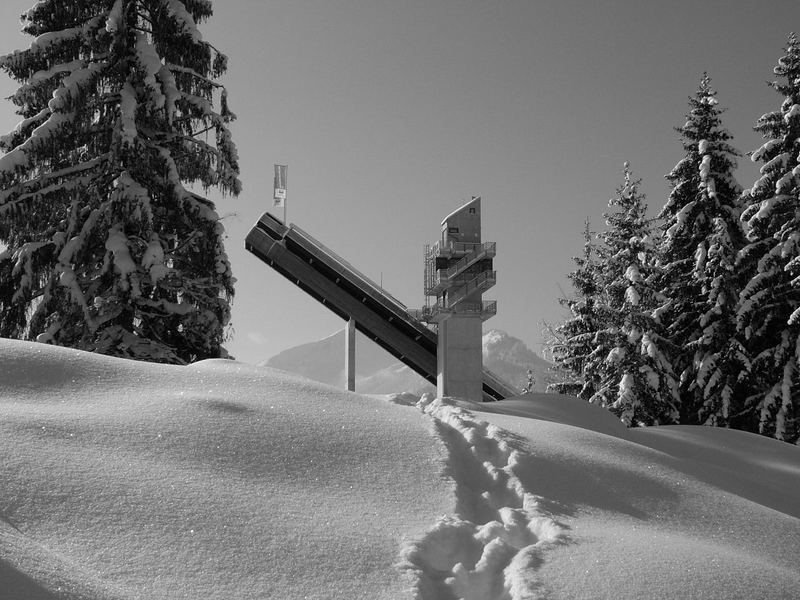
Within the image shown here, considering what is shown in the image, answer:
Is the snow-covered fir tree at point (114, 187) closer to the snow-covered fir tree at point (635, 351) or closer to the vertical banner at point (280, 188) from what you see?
the vertical banner at point (280, 188)

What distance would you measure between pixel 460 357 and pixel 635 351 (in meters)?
5.70

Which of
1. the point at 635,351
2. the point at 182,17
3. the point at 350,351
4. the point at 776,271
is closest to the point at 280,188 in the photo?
the point at 350,351

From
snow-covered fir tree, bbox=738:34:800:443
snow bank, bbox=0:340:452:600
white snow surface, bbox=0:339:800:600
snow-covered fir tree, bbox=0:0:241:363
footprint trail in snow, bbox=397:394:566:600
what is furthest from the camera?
snow-covered fir tree, bbox=738:34:800:443

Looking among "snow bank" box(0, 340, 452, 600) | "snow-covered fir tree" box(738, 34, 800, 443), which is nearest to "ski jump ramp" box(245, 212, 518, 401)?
"snow-covered fir tree" box(738, 34, 800, 443)

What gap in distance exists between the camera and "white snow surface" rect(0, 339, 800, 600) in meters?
5.23

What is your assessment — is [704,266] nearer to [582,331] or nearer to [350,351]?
[582,331]

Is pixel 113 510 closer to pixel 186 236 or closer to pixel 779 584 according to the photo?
pixel 779 584

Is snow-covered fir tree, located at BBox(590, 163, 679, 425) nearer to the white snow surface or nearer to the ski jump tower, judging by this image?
the ski jump tower

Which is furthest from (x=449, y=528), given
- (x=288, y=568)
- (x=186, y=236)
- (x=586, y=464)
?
(x=186, y=236)

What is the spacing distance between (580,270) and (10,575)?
89.6ft

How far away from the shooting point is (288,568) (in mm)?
5352

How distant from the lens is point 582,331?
28.3m

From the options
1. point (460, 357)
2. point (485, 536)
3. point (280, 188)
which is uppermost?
point (280, 188)

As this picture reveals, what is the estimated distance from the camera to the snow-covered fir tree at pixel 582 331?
27.2 m
